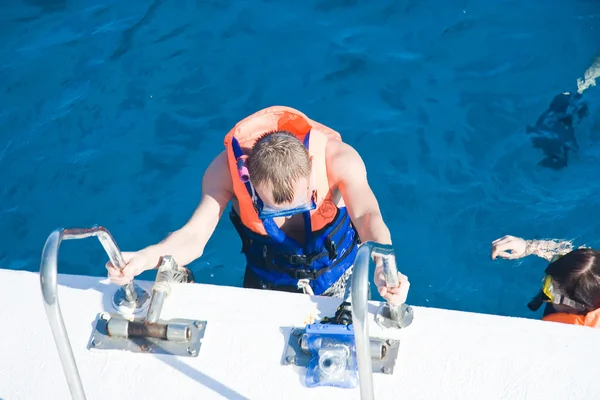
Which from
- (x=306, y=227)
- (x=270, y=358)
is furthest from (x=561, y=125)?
(x=270, y=358)

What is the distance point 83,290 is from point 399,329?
4.51 ft

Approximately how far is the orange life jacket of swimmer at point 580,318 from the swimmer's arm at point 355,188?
92 centimetres

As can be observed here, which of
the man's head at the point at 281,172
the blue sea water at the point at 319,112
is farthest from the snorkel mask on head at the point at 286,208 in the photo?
the blue sea water at the point at 319,112

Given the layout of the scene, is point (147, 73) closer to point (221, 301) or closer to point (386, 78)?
point (386, 78)

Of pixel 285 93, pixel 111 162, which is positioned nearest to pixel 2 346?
pixel 111 162

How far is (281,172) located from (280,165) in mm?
33

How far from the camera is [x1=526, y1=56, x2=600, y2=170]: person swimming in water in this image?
579cm

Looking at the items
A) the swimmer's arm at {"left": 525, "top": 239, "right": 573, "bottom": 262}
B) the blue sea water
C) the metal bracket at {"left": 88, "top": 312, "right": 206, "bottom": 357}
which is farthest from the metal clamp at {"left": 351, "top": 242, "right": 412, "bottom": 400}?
the blue sea water

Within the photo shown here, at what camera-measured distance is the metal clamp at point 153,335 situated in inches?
119

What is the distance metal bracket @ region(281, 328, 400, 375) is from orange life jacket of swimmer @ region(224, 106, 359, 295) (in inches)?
39.2

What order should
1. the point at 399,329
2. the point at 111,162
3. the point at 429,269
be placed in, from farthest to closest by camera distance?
Result: the point at 111,162, the point at 429,269, the point at 399,329

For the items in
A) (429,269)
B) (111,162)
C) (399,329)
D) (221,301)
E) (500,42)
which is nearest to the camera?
(399,329)

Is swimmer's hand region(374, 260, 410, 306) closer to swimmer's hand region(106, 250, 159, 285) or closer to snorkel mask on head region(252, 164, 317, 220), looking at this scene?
snorkel mask on head region(252, 164, 317, 220)

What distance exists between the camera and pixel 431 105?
20.2 ft
